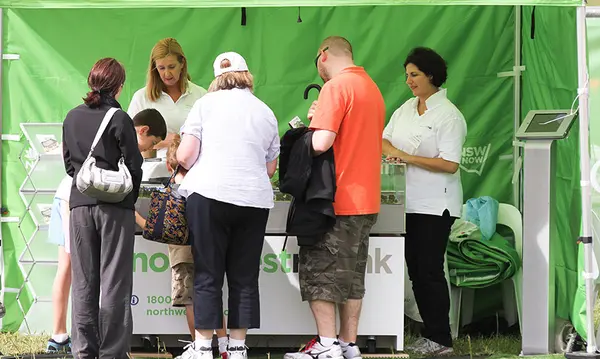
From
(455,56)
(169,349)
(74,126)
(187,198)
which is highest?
(455,56)

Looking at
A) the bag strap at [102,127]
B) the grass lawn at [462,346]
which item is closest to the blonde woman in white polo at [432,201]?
the grass lawn at [462,346]

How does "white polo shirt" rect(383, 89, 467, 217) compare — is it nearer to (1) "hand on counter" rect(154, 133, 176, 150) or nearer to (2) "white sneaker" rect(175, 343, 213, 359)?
(1) "hand on counter" rect(154, 133, 176, 150)

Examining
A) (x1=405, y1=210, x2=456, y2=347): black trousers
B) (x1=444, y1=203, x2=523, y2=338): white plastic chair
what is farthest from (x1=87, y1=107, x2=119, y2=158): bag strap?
(x1=444, y1=203, x2=523, y2=338): white plastic chair

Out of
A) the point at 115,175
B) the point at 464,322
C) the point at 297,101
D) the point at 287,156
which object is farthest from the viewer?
the point at 297,101

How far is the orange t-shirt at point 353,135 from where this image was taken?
511 cm

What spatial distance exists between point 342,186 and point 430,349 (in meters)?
1.25

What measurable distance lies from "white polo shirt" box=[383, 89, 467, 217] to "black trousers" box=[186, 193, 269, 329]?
1.17 metres

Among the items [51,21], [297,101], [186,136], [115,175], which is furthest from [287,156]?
[51,21]

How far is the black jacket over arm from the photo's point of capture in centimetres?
510

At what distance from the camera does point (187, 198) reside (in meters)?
4.99

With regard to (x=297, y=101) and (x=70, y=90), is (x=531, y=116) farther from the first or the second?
(x=70, y=90)

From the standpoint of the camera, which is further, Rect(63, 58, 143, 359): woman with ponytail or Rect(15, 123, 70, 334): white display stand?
Rect(15, 123, 70, 334): white display stand

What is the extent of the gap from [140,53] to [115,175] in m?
2.32

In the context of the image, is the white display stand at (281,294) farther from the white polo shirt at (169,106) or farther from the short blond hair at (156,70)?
the short blond hair at (156,70)
